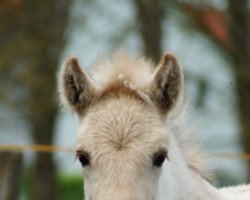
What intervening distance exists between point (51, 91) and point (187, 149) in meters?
10.6

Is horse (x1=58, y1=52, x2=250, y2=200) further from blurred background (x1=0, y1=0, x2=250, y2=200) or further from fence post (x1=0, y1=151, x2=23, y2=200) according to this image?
blurred background (x1=0, y1=0, x2=250, y2=200)

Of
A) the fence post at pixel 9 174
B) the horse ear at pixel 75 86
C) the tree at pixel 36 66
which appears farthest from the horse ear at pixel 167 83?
the tree at pixel 36 66

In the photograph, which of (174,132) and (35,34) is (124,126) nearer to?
(174,132)

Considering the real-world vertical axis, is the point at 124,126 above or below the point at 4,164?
below

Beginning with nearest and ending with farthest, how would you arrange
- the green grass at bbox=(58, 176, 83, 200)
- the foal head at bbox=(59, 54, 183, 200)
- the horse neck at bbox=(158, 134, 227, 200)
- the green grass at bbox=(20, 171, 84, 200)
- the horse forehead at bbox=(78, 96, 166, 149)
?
the foal head at bbox=(59, 54, 183, 200) → the horse forehead at bbox=(78, 96, 166, 149) → the horse neck at bbox=(158, 134, 227, 200) → the green grass at bbox=(20, 171, 84, 200) → the green grass at bbox=(58, 176, 83, 200)

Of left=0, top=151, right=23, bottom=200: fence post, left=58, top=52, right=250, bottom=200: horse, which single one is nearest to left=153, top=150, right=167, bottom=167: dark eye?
left=58, top=52, right=250, bottom=200: horse

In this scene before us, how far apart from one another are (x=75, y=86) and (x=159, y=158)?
0.72m

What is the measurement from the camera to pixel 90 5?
1706 centimetres

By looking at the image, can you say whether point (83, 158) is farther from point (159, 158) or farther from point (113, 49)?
point (113, 49)

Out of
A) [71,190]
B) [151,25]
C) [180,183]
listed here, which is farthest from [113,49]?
[180,183]

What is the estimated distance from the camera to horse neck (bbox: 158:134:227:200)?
5444 millimetres

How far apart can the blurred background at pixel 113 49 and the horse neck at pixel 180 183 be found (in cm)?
927

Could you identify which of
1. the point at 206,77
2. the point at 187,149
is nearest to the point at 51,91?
the point at 206,77

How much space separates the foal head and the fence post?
338cm
